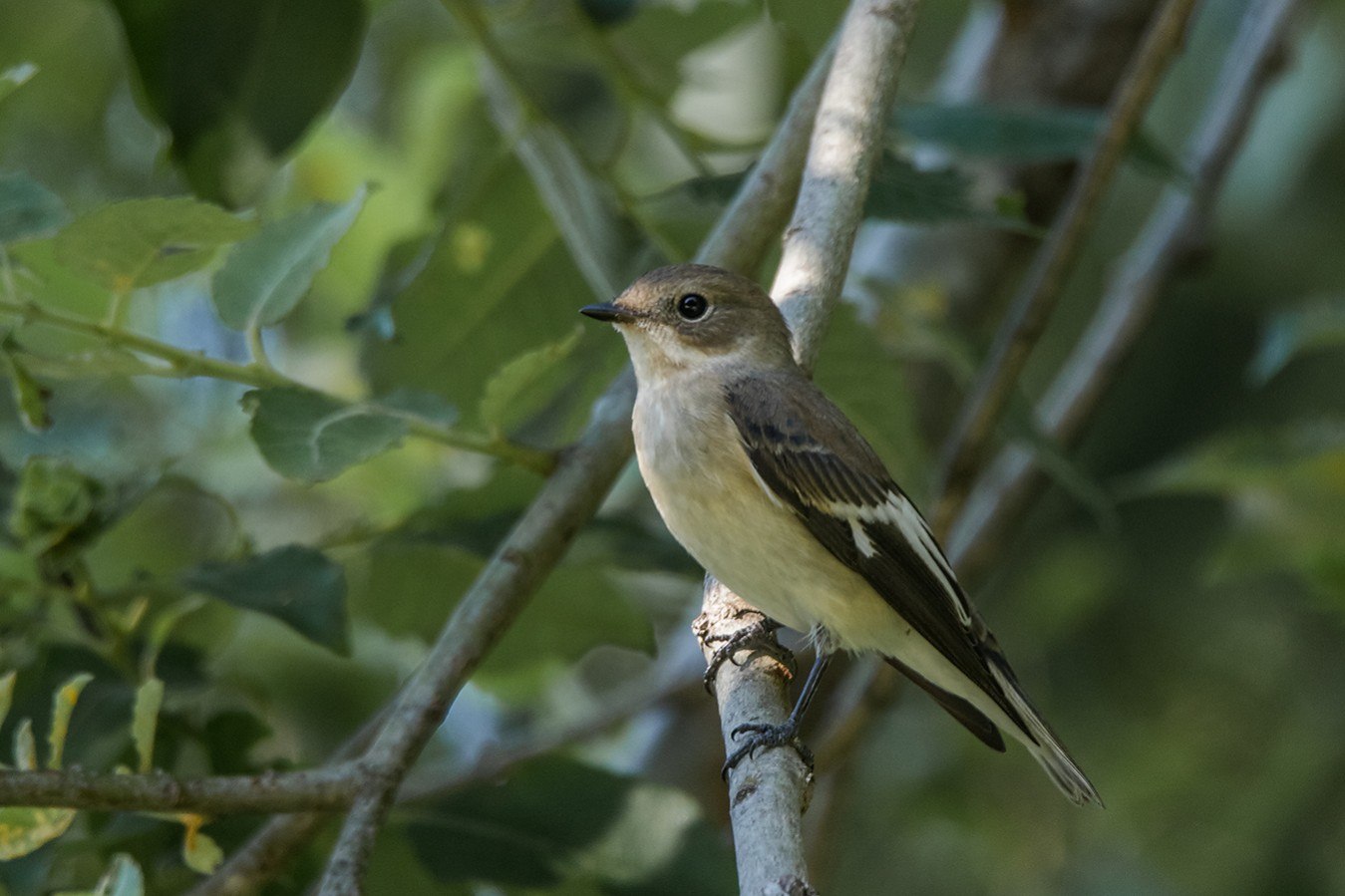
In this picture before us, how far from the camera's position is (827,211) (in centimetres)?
310

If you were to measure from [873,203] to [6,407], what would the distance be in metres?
2.75

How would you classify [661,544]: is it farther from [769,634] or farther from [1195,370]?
[1195,370]

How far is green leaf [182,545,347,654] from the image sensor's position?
3.09 meters

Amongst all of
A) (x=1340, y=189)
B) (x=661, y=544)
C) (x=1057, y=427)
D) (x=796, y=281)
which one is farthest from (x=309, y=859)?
(x=1340, y=189)

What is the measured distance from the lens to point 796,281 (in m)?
3.13

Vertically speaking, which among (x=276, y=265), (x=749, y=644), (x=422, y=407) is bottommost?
(x=749, y=644)

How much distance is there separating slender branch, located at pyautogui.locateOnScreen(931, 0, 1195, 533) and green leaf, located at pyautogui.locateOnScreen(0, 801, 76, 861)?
8.77 ft

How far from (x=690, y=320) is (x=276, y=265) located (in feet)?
3.46

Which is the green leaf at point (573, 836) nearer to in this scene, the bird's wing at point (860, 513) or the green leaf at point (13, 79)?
the bird's wing at point (860, 513)

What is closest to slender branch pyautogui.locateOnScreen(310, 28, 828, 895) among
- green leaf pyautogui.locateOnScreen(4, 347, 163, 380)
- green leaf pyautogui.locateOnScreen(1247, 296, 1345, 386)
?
green leaf pyautogui.locateOnScreen(4, 347, 163, 380)

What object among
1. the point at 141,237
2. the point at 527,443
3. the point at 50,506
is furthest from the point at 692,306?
the point at 50,506

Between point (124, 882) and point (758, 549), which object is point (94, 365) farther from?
point (758, 549)

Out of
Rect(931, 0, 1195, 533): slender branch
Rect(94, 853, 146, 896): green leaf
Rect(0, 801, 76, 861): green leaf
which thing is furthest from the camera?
Rect(931, 0, 1195, 533): slender branch

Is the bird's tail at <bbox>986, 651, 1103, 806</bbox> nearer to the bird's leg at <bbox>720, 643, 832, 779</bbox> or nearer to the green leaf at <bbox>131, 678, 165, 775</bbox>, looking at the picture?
the bird's leg at <bbox>720, 643, 832, 779</bbox>
